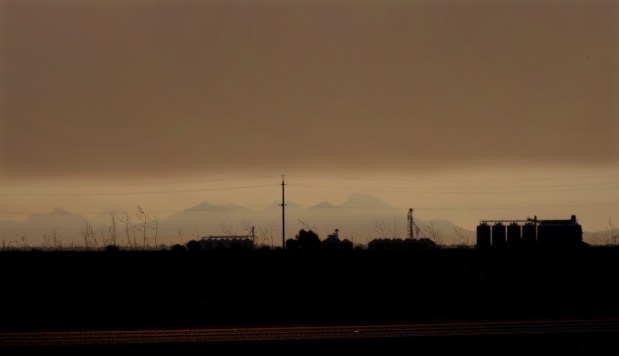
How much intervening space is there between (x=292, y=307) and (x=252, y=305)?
2.17 m

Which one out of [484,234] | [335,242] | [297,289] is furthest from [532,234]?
[297,289]

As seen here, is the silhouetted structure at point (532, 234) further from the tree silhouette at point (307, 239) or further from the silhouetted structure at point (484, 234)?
the tree silhouette at point (307, 239)

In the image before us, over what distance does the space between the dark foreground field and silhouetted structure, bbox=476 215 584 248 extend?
4294 centimetres

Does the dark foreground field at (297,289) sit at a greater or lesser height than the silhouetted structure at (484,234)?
lesser

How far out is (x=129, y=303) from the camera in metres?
47.3

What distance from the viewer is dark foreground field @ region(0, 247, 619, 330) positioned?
42875 millimetres

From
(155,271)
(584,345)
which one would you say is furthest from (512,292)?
(584,345)

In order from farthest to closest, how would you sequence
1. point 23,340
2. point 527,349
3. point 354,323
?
point 354,323
point 23,340
point 527,349

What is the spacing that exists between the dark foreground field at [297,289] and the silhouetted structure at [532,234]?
42936mm

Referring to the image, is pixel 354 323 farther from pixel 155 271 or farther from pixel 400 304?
pixel 155 271

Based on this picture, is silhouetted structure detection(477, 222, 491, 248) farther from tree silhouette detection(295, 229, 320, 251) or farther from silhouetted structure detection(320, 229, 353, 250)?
tree silhouette detection(295, 229, 320, 251)

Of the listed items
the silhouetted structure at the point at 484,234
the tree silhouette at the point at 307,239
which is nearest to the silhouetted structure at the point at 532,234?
the silhouetted structure at the point at 484,234

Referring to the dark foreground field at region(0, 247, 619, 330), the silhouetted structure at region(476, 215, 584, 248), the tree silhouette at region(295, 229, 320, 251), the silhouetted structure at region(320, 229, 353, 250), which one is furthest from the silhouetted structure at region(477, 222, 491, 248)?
the dark foreground field at region(0, 247, 619, 330)

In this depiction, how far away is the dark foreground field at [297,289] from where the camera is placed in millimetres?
42875
